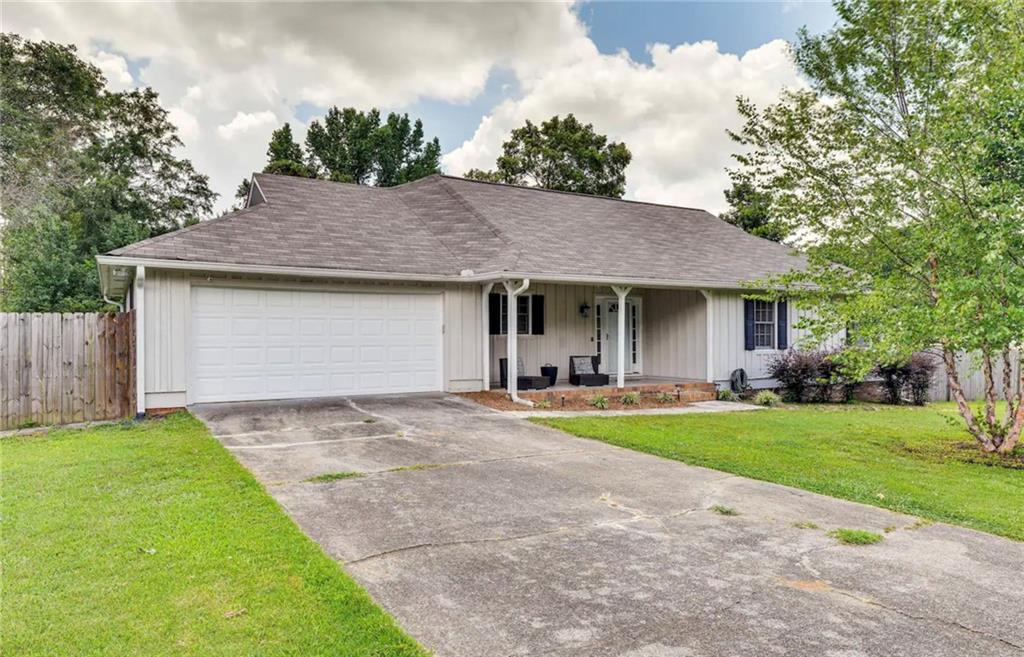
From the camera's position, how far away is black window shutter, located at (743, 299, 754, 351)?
14070mm

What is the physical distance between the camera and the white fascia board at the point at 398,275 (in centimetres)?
897

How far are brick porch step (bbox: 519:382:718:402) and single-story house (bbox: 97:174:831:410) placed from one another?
1.14 ft

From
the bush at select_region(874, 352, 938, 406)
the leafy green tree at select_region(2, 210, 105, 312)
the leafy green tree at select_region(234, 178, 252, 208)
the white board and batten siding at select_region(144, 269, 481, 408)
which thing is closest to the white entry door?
the white board and batten siding at select_region(144, 269, 481, 408)

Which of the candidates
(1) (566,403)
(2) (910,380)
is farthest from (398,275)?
(2) (910,380)

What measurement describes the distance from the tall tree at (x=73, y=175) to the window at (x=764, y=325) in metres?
19.5

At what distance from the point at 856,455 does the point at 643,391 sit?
523 cm

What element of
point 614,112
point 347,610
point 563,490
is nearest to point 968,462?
point 563,490

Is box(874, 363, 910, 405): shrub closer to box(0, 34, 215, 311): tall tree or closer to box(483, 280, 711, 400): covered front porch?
box(483, 280, 711, 400): covered front porch

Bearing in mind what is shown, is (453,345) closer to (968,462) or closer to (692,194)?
(968,462)

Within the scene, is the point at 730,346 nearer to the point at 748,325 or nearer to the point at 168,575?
the point at 748,325

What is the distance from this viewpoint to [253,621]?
2.93 metres

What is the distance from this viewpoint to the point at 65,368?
8.97m

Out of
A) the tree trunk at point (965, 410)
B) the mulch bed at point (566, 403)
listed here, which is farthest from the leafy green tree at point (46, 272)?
the tree trunk at point (965, 410)

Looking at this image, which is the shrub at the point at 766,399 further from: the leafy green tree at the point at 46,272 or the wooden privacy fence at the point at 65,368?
the leafy green tree at the point at 46,272
